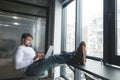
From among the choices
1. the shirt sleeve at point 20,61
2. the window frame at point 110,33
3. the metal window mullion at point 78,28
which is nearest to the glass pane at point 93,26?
the metal window mullion at point 78,28

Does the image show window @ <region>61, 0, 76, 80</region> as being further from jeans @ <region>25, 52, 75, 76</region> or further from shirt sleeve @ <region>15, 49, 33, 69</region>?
shirt sleeve @ <region>15, 49, 33, 69</region>

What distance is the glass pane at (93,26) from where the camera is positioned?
6.31ft

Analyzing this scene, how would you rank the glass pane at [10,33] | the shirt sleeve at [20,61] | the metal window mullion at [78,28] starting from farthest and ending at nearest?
1. the glass pane at [10,33]
2. the metal window mullion at [78,28]
3. the shirt sleeve at [20,61]

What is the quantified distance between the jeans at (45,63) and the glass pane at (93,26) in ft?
1.59

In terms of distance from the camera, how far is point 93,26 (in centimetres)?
212

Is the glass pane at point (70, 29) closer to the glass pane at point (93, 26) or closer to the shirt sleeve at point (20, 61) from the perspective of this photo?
the glass pane at point (93, 26)

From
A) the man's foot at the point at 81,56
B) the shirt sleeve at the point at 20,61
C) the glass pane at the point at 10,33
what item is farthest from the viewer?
the glass pane at the point at 10,33

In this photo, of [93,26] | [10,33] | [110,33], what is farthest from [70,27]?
[110,33]

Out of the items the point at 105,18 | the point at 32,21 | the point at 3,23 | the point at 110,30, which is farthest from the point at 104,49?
the point at 3,23

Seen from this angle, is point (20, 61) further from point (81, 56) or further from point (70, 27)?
point (70, 27)

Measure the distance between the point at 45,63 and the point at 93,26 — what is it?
3.26 feet

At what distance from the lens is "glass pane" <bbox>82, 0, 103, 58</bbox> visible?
6.31ft

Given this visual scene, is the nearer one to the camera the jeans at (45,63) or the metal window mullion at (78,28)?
the jeans at (45,63)

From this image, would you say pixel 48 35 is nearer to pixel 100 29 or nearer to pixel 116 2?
pixel 100 29
